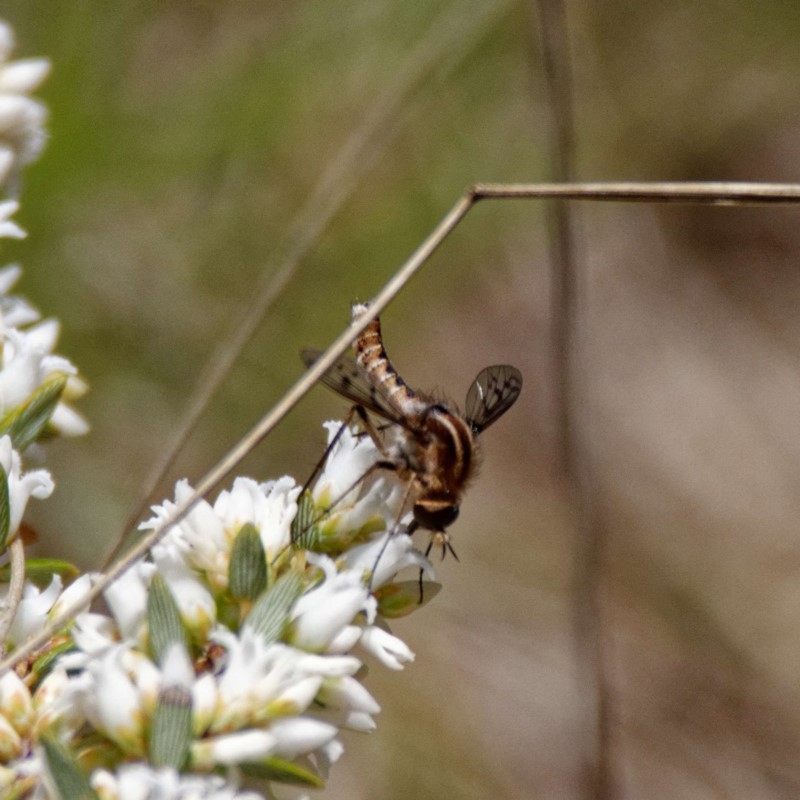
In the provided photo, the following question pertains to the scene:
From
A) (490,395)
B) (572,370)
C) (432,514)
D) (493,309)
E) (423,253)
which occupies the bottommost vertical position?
(432,514)

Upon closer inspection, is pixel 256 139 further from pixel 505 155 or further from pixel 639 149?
pixel 639 149

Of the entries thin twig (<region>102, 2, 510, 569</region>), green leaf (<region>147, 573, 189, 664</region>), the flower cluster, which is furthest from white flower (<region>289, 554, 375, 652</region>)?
thin twig (<region>102, 2, 510, 569</region>)

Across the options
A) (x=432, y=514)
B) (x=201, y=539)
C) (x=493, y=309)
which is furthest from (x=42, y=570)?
(x=493, y=309)

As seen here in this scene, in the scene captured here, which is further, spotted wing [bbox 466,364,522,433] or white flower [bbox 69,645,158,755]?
spotted wing [bbox 466,364,522,433]

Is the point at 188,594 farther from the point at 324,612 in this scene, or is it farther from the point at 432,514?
the point at 432,514

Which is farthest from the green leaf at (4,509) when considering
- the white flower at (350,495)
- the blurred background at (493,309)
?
the blurred background at (493,309)

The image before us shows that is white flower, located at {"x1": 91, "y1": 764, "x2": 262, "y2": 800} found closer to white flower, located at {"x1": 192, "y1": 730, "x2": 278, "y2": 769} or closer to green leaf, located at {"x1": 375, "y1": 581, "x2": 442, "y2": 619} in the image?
white flower, located at {"x1": 192, "y1": 730, "x2": 278, "y2": 769}

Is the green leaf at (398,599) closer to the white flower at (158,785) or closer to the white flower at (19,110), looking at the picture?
the white flower at (158,785)
